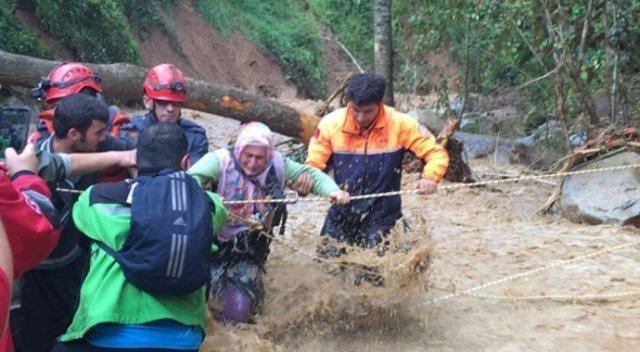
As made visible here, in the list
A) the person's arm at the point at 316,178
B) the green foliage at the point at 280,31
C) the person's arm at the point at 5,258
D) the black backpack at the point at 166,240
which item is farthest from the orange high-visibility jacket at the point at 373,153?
the green foliage at the point at 280,31

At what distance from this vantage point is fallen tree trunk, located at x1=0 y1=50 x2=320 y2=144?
7816mm

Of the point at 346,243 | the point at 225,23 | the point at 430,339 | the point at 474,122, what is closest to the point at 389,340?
the point at 430,339

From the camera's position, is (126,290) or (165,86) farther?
(165,86)

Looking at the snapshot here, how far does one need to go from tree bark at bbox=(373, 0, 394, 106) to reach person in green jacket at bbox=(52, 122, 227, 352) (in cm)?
865

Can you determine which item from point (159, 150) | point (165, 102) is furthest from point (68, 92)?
point (159, 150)

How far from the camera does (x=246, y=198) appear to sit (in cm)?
450

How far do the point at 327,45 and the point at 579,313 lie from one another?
25.9 metres

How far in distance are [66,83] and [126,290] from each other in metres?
1.65

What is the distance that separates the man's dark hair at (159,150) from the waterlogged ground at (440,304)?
1.42 m

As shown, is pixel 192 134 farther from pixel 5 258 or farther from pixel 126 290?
pixel 5 258

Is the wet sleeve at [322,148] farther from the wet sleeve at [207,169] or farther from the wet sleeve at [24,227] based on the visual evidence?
the wet sleeve at [24,227]

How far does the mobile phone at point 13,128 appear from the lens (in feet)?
10.4

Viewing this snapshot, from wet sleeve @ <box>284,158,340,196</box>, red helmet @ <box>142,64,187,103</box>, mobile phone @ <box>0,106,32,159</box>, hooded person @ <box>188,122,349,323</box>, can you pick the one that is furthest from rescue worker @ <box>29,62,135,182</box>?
wet sleeve @ <box>284,158,340,196</box>

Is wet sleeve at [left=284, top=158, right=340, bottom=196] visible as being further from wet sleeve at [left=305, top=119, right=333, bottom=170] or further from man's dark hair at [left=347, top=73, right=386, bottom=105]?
man's dark hair at [left=347, top=73, right=386, bottom=105]
